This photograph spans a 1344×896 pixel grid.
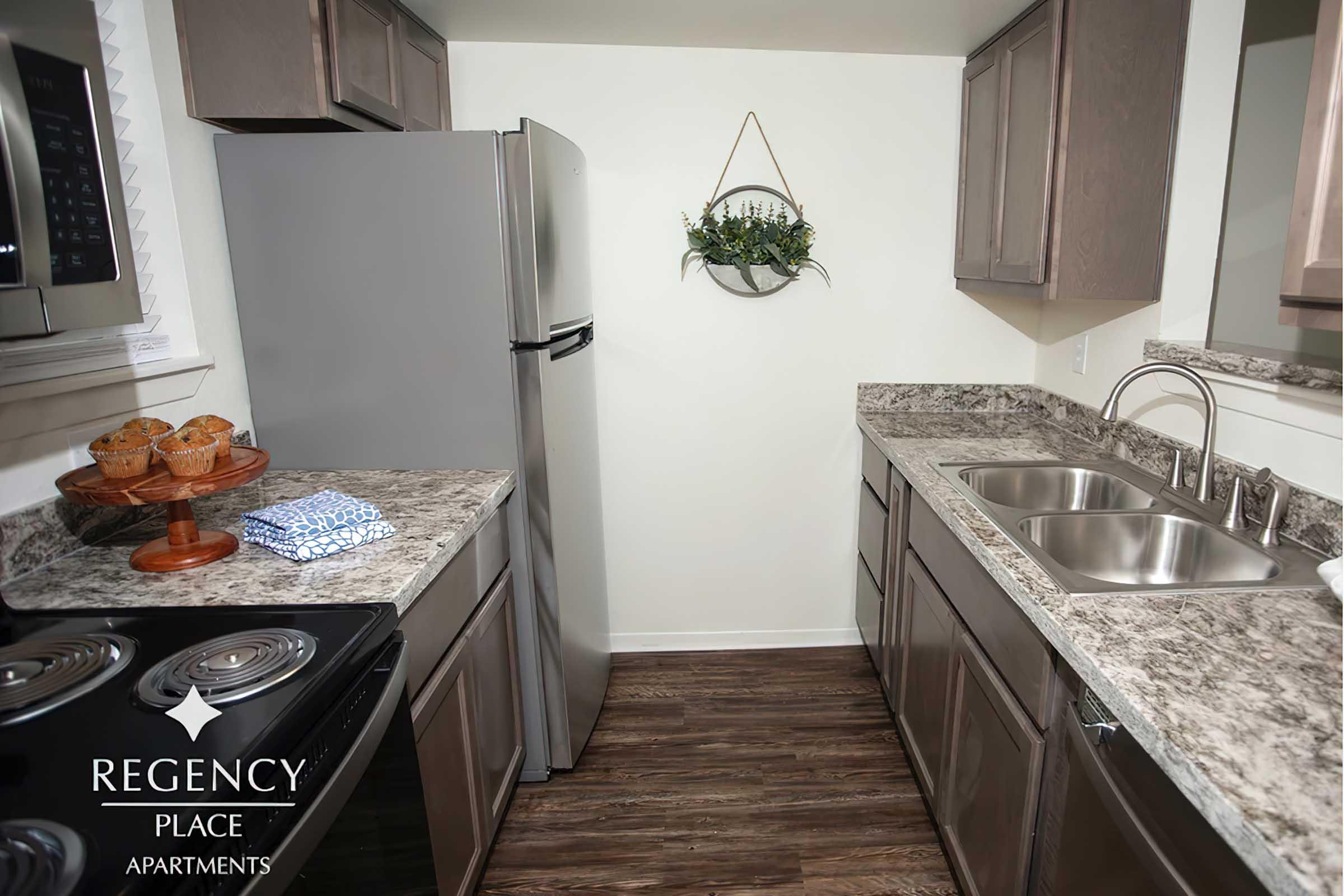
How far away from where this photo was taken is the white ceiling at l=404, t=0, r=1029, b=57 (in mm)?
2092

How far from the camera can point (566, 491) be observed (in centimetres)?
213

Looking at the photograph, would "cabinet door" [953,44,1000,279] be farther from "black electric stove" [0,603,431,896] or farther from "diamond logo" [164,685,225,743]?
"diamond logo" [164,685,225,743]

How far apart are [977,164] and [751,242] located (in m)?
0.77

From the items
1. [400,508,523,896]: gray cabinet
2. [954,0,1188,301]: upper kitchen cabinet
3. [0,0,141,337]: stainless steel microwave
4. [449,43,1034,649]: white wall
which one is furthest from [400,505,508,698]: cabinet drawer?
[954,0,1188,301]: upper kitchen cabinet

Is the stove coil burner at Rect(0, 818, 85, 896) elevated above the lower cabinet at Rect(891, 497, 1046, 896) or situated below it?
above

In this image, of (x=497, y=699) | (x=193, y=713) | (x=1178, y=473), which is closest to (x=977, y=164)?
(x=1178, y=473)

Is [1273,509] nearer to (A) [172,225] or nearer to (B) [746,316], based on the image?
(B) [746,316]

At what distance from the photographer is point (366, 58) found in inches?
73.4

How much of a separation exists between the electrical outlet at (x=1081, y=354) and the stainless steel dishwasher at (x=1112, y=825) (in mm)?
1486

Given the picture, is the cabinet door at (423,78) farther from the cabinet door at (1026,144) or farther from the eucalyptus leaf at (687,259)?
the cabinet door at (1026,144)

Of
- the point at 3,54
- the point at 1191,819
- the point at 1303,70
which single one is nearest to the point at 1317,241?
the point at 1191,819

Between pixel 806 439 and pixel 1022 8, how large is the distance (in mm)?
1480

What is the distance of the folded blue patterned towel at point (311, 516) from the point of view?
1.41 metres

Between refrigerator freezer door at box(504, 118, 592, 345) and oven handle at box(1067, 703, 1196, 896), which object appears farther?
refrigerator freezer door at box(504, 118, 592, 345)
